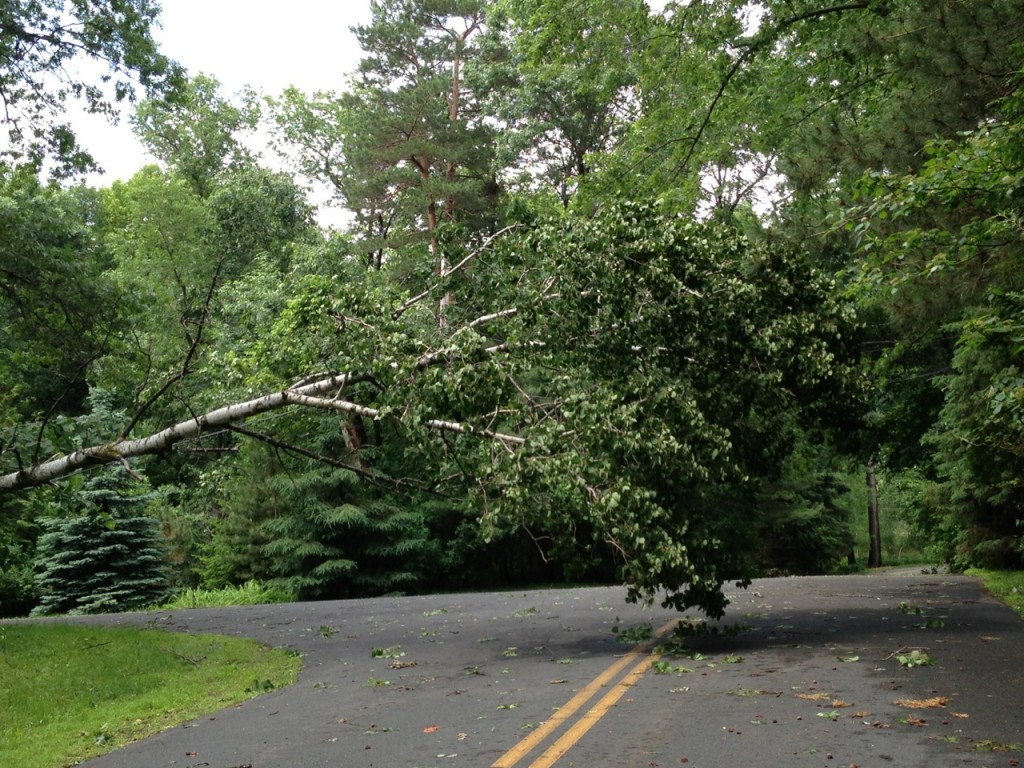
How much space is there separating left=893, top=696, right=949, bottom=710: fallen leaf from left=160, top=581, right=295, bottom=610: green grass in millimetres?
21244

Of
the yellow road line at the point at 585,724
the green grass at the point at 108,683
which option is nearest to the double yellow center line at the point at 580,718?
the yellow road line at the point at 585,724

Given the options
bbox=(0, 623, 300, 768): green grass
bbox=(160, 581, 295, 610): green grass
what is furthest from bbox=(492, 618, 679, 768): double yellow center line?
bbox=(160, 581, 295, 610): green grass

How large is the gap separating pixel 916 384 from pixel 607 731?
17916 millimetres

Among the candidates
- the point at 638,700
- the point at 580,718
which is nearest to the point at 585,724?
the point at 580,718

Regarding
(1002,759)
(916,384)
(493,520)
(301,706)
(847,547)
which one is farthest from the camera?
(847,547)

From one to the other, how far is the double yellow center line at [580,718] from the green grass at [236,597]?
18.2m

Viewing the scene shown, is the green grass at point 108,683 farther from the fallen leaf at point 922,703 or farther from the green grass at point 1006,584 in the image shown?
the green grass at point 1006,584

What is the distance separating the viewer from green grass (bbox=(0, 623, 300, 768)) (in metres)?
8.29

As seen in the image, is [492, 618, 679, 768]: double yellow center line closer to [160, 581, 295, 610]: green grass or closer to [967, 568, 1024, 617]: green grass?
[967, 568, 1024, 617]: green grass

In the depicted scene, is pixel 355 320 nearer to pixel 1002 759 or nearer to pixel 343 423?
pixel 1002 759

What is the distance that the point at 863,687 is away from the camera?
26.8 ft

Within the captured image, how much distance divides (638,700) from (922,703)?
2113 millimetres

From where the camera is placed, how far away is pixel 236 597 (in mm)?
26859

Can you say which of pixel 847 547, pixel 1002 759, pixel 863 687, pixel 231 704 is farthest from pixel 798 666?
pixel 847 547
